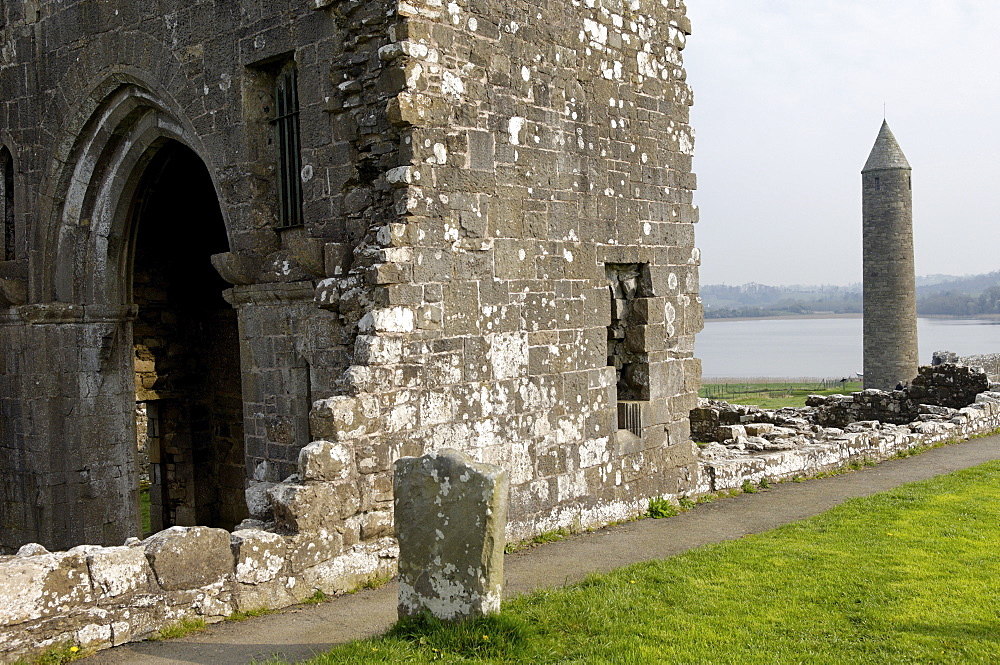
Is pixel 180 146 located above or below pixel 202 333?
above

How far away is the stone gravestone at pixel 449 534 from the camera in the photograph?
190 inches

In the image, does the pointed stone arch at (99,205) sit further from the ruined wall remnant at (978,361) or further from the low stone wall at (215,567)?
the ruined wall remnant at (978,361)

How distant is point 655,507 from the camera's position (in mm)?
8758

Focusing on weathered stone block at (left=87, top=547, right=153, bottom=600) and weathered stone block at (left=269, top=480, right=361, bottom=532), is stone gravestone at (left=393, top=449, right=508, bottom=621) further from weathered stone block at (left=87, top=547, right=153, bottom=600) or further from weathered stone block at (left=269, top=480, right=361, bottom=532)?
weathered stone block at (left=87, top=547, right=153, bottom=600)

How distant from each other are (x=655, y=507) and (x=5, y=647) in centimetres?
570

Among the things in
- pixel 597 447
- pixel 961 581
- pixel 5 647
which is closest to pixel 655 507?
pixel 597 447

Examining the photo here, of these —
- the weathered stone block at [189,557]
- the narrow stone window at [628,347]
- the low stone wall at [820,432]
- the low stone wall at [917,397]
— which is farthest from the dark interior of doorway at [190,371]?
the low stone wall at [917,397]

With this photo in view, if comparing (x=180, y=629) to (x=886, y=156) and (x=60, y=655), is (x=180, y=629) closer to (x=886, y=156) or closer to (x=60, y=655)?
(x=60, y=655)

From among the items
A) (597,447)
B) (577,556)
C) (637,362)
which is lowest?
(577,556)

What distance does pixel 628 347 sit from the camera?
8930 millimetres

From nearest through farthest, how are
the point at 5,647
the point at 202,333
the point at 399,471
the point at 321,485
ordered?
the point at 5,647 < the point at 399,471 < the point at 321,485 < the point at 202,333

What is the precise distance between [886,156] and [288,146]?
95.9ft

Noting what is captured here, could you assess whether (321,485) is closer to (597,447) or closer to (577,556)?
(577,556)

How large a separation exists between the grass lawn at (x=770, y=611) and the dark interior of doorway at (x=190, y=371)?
7383mm
